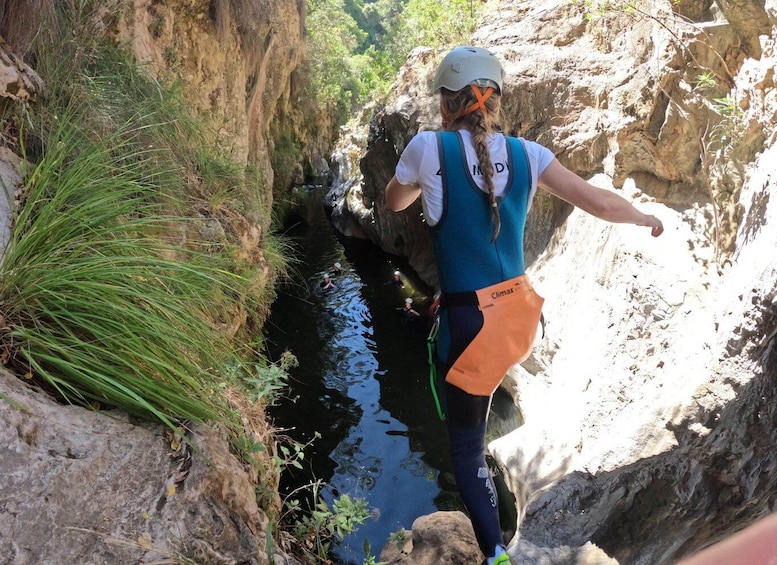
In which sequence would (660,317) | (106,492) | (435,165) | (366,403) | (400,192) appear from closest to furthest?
(106,492) < (435,165) < (400,192) < (660,317) < (366,403)

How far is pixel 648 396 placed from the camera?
4.15 metres

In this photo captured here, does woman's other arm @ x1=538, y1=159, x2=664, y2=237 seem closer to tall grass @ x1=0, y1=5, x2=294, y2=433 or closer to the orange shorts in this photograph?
the orange shorts

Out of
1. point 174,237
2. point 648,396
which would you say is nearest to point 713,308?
point 648,396

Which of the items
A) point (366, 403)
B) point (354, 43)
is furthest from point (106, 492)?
point (354, 43)

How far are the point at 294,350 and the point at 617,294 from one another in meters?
6.96

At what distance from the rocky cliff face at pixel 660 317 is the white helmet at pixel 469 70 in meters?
2.20

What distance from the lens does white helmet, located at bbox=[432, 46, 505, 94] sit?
2061mm

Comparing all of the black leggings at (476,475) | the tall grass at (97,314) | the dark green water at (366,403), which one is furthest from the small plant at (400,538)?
the tall grass at (97,314)

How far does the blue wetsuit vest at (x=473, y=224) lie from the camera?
2043 millimetres

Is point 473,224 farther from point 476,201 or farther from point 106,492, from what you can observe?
point 106,492

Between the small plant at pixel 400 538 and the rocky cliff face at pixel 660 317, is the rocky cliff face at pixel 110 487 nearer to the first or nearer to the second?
the small plant at pixel 400 538

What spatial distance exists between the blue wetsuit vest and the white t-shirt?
0.08ft

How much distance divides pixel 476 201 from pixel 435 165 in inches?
8.4

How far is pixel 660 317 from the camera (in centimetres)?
463
